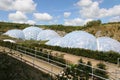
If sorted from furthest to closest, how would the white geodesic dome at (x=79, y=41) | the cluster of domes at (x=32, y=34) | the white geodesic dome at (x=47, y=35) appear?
the cluster of domes at (x=32, y=34)
the white geodesic dome at (x=47, y=35)
the white geodesic dome at (x=79, y=41)

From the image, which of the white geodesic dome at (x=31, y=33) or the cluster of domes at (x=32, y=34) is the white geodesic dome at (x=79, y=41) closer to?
the cluster of domes at (x=32, y=34)

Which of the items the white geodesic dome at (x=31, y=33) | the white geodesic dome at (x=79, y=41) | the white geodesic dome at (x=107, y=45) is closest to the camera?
the white geodesic dome at (x=107, y=45)

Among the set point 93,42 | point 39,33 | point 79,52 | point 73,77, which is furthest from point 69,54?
point 39,33

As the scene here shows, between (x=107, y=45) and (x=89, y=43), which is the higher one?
(x=89, y=43)

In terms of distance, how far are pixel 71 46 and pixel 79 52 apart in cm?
464

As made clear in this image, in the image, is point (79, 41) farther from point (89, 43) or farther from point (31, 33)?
point (31, 33)

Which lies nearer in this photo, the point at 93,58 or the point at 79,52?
the point at 93,58

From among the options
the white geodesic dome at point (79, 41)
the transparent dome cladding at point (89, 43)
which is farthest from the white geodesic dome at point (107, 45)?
the white geodesic dome at point (79, 41)

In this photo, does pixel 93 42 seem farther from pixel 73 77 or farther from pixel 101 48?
pixel 73 77

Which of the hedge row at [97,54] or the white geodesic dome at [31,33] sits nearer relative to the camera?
the hedge row at [97,54]

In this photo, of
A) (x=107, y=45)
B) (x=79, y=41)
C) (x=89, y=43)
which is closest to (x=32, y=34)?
(x=79, y=41)

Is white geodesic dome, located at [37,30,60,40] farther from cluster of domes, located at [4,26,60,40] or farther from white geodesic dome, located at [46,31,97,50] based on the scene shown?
white geodesic dome, located at [46,31,97,50]

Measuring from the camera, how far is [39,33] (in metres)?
77.3

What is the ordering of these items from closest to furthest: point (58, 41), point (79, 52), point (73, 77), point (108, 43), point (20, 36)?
point (73, 77) < point (79, 52) < point (108, 43) < point (58, 41) < point (20, 36)
